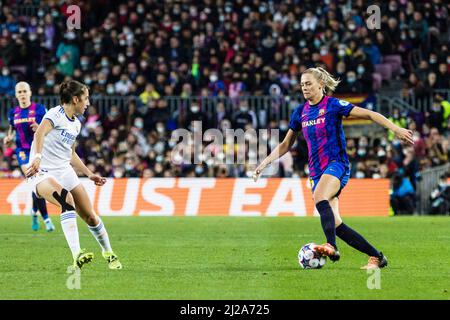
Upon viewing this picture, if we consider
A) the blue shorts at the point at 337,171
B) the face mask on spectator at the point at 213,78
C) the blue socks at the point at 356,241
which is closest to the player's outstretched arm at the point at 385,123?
the blue shorts at the point at 337,171

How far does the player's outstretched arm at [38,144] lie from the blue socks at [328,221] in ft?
10.2

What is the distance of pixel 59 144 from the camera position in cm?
1210

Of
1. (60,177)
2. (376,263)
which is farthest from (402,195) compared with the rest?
(60,177)

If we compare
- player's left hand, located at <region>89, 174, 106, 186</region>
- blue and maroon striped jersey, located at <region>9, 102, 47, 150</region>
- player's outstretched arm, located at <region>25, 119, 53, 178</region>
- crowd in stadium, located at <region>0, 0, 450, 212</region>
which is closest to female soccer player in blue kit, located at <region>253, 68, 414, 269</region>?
player's left hand, located at <region>89, 174, 106, 186</region>

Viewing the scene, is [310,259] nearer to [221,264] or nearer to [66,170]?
[221,264]

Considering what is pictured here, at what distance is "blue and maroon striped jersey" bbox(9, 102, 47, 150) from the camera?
1765 cm

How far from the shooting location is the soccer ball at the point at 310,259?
11536 mm

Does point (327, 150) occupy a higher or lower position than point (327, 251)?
higher

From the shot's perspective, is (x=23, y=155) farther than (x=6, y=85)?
No

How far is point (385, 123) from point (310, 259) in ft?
5.89

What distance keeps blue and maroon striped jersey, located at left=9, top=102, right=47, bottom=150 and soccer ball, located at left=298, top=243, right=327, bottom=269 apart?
7.36 metres

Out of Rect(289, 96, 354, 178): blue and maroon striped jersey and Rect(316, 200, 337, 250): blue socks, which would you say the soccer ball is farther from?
Rect(289, 96, 354, 178): blue and maroon striped jersey

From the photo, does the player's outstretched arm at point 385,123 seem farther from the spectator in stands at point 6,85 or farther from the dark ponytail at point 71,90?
the spectator in stands at point 6,85
